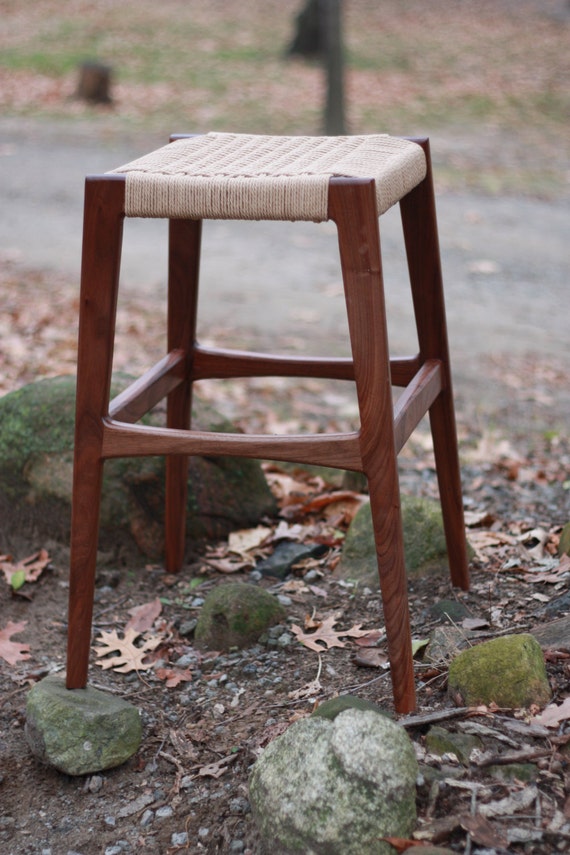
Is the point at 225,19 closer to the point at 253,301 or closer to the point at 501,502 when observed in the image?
the point at 253,301

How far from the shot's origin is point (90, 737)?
73.0 inches

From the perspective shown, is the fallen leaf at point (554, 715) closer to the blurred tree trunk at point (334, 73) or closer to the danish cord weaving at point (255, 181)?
the danish cord weaving at point (255, 181)

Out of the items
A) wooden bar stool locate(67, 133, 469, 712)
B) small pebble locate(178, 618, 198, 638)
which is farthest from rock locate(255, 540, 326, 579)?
wooden bar stool locate(67, 133, 469, 712)

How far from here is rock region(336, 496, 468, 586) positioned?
8.01 ft

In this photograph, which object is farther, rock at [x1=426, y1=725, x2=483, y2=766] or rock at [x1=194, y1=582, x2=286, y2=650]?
rock at [x1=194, y1=582, x2=286, y2=650]

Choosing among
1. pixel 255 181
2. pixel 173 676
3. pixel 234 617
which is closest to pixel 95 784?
pixel 173 676

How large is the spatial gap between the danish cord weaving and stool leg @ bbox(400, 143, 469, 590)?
178 millimetres

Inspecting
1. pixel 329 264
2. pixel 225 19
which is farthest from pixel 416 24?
pixel 329 264

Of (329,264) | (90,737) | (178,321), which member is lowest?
(329,264)

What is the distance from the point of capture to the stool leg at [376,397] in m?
1.61

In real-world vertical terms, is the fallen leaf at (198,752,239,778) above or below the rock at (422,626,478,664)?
below

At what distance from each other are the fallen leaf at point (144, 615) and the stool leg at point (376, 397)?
0.81m

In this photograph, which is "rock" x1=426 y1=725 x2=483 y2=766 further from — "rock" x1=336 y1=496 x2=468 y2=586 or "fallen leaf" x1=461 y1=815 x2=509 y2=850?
"rock" x1=336 y1=496 x2=468 y2=586

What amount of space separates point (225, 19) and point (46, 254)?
1102 centimetres
